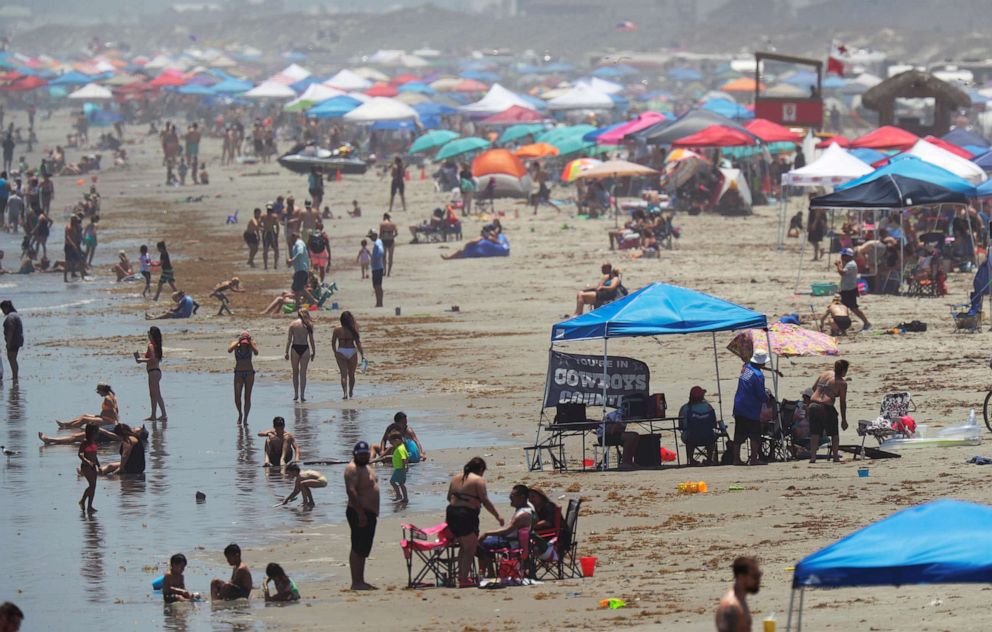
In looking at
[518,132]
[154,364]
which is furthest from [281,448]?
[518,132]

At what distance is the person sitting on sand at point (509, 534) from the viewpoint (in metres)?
12.5

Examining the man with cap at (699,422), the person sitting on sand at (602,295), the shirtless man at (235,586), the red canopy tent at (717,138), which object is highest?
the red canopy tent at (717,138)

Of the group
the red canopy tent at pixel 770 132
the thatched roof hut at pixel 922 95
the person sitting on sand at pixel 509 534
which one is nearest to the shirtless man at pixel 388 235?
the red canopy tent at pixel 770 132

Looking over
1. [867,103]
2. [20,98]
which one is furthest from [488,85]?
[867,103]

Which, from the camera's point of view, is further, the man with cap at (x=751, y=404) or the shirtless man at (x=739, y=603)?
the man with cap at (x=751, y=404)

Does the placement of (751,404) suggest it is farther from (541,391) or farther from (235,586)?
(235,586)

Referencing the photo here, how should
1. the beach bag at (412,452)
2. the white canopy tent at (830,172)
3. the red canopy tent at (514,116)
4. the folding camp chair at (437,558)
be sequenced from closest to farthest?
1. the folding camp chair at (437,558)
2. the beach bag at (412,452)
3. the white canopy tent at (830,172)
4. the red canopy tent at (514,116)

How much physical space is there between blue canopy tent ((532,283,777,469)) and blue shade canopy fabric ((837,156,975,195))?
11.2 metres

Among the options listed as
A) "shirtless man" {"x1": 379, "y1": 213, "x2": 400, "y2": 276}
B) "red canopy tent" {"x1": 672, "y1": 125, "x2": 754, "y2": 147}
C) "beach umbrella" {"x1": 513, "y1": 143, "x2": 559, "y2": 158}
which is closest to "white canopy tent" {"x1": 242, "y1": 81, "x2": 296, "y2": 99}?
"beach umbrella" {"x1": 513, "y1": 143, "x2": 559, "y2": 158}

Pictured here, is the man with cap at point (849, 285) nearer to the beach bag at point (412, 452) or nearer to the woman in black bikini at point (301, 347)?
the woman in black bikini at point (301, 347)

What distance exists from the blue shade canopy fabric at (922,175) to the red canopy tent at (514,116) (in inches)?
1207

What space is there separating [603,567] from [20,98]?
87.4 m

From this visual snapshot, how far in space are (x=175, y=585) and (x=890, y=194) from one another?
639 inches

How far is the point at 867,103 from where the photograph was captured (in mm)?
44688
